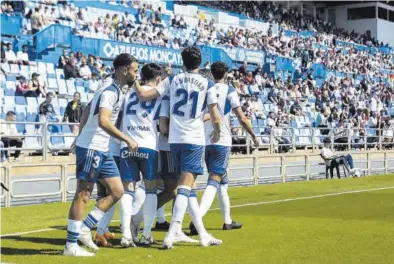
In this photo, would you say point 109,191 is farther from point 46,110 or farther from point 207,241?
point 46,110

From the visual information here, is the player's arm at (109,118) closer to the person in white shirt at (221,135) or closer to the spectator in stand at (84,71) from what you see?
the person in white shirt at (221,135)

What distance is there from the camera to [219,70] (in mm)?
9188

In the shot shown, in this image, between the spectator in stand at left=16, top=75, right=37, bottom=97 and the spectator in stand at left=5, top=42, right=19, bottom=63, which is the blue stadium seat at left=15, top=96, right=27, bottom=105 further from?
the spectator in stand at left=5, top=42, right=19, bottom=63

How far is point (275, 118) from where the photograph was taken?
29266 mm

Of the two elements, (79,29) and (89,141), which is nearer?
(89,141)

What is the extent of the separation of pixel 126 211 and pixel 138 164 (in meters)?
0.57

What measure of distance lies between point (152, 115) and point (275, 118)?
70.2ft

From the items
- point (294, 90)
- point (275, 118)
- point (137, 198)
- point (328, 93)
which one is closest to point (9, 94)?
point (275, 118)

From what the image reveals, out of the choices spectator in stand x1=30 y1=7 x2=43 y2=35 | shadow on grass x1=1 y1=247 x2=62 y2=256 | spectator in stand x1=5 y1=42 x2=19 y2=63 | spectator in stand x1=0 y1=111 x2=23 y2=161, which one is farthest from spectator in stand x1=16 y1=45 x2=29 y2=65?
shadow on grass x1=1 y1=247 x2=62 y2=256

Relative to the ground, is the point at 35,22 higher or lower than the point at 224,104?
higher

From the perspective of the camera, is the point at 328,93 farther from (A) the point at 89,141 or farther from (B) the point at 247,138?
(A) the point at 89,141

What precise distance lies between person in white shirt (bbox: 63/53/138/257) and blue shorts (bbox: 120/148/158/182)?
24.9 inches

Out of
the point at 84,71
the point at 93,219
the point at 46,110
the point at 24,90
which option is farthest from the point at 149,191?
the point at 84,71

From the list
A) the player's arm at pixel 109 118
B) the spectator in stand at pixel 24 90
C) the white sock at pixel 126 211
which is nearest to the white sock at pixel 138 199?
the white sock at pixel 126 211
